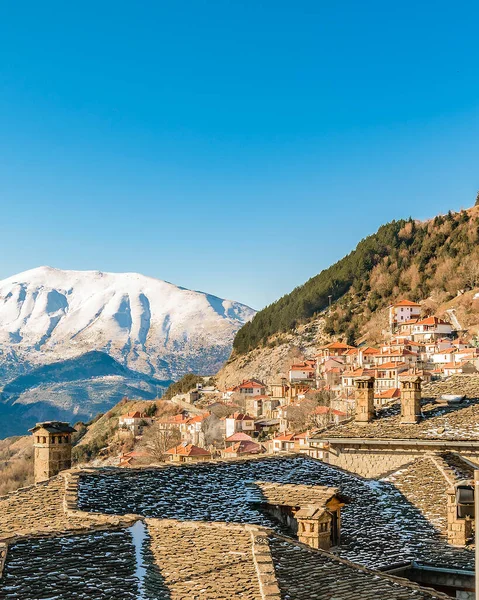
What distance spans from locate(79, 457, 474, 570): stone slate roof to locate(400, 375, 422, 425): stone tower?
14.8 feet

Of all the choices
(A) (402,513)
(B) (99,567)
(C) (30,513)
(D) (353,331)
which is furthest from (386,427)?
(D) (353,331)

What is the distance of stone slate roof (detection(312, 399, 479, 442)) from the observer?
21.2 m

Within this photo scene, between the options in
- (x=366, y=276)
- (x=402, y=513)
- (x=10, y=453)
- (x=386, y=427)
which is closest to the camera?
(x=402, y=513)

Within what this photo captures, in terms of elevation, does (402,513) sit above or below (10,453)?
above

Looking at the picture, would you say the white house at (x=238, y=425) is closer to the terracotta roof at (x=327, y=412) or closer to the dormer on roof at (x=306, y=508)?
the terracotta roof at (x=327, y=412)

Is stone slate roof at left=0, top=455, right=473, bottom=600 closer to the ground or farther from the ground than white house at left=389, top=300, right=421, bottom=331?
closer to the ground

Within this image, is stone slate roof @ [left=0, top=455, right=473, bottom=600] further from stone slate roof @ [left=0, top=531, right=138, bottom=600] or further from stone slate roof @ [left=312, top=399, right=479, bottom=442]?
stone slate roof @ [left=312, top=399, right=479, bottom=442]

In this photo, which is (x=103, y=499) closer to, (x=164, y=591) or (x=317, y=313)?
(x=164, y=591)

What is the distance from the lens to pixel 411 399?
75.3 ft

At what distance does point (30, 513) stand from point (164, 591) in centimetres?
544

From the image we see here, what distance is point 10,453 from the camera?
140 m

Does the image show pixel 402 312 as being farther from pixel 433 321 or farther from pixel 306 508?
pixel 306 508

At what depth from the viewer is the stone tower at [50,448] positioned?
1878 cm

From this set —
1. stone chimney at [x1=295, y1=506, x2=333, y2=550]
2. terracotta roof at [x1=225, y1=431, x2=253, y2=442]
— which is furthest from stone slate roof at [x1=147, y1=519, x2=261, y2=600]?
terracotta roof at [x1=225, y1=431, x2=253, y2=442]
